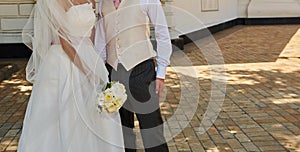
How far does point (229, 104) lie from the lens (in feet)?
20.9

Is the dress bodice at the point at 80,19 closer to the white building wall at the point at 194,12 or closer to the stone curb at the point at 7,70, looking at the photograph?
the stone curb at the point at 7,70

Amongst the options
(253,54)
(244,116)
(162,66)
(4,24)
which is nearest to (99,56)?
→ (162,66)

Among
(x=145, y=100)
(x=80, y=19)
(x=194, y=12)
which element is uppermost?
(x=80, y=19)

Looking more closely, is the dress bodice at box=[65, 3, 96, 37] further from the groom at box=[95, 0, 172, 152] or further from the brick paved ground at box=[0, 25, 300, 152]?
the brick paved ground at box=[0, 25, 300, 152]

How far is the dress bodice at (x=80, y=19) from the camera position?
324 centimetres

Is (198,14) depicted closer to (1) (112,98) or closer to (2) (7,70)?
(2) (7,70)

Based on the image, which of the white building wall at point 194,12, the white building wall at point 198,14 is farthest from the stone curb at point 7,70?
the white building wall at point 198,14

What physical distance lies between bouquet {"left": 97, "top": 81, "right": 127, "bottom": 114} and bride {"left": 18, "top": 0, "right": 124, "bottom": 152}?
17 cm

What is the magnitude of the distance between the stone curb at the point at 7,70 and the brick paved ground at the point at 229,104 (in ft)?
0.54

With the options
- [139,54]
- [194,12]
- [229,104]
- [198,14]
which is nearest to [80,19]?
[139,54]

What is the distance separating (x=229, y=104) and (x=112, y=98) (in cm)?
351

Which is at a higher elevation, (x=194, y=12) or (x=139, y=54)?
(x=139, y=54)

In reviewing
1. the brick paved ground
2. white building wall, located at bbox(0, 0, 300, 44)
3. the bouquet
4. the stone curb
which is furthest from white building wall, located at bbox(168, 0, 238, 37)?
the bouquet

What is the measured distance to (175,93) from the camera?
23.4 feet
